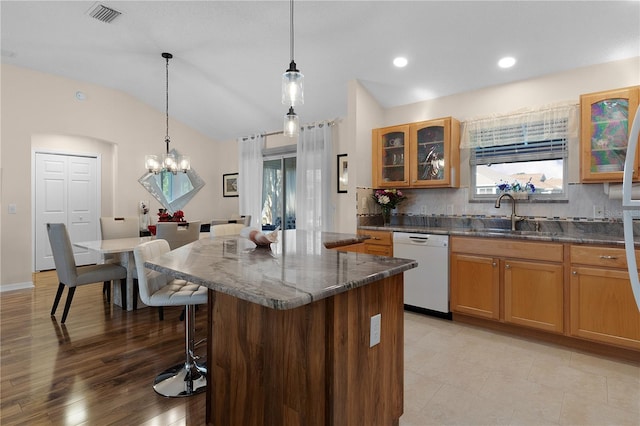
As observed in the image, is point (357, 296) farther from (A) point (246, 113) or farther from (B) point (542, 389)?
(A) point (246, 113)

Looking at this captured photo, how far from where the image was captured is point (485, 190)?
3.78 m

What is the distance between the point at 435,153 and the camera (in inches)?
152

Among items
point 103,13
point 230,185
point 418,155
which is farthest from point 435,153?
point 230,185

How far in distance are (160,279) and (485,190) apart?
3276mm

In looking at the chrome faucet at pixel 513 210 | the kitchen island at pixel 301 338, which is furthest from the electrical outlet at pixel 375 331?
the chrome faucet at pixel 513 210

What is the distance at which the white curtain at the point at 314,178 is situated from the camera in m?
5.16

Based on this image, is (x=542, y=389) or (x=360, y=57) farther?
(x=360, y=57)

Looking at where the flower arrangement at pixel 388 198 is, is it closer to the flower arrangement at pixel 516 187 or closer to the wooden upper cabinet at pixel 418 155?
the wooden upper cabinet at pixel 418 155

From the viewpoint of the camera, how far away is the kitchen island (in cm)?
129

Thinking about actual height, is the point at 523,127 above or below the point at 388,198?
above

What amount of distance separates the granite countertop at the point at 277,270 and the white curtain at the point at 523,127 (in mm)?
2486

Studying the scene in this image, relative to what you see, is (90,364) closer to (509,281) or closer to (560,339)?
(509,281)

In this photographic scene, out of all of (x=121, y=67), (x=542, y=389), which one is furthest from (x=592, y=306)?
(x=121, y=67)

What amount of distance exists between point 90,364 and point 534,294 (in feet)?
11.5
